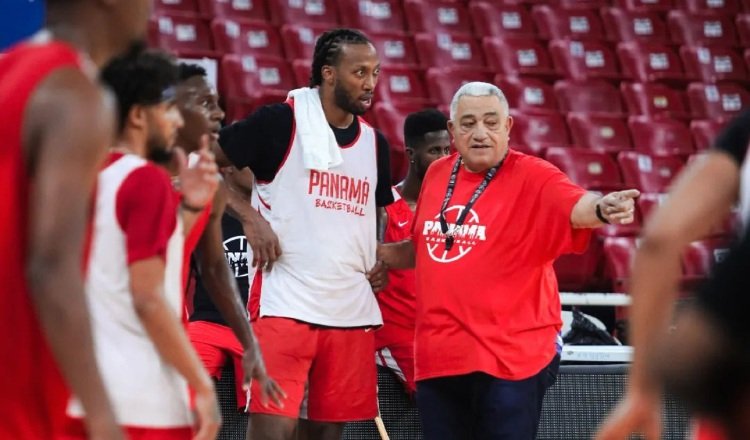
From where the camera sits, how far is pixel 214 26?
10680 mm

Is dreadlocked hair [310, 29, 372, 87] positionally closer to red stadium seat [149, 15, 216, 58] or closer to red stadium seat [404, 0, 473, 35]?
red stadium seat [149, 15, 216, 58]

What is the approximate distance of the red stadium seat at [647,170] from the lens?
1071 cm

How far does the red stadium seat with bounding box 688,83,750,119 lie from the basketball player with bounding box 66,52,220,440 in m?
9.68

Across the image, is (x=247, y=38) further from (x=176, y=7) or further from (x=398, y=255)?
(x=398, y=255)

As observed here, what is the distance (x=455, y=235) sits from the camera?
4906mm

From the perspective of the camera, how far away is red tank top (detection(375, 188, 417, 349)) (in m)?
5.89

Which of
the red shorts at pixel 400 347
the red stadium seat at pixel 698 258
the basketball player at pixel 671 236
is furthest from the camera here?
the red stadium seat at pixel 698 258

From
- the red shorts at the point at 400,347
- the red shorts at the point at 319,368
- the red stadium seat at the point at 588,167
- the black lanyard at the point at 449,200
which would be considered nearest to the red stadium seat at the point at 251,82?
the red stadium seat at the point at 588,167

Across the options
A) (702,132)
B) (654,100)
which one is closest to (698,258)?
(702,132)

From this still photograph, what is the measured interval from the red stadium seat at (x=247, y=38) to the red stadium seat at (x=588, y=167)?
261cm

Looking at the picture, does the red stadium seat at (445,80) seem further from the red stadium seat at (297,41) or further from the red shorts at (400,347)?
the red shorts at (400,347)

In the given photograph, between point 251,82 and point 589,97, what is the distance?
11.4 feet

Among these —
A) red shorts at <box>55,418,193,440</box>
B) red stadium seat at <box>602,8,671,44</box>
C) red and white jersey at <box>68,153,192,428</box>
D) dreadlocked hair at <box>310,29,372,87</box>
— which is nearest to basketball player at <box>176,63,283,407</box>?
red and white jersey at <box>68,153,192,428</box>

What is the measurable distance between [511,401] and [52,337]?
9.72 ft
